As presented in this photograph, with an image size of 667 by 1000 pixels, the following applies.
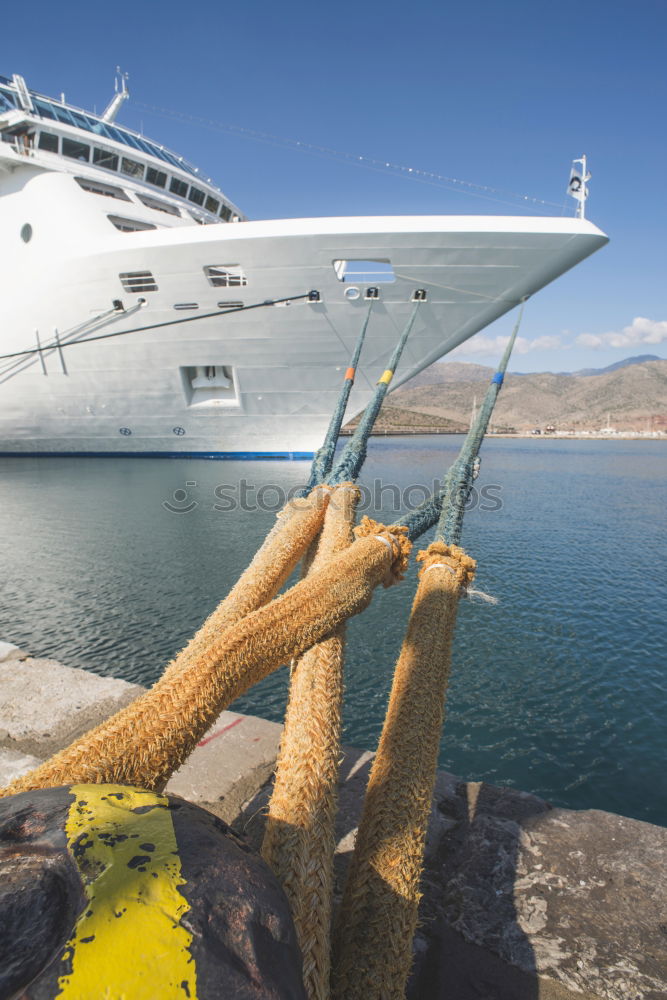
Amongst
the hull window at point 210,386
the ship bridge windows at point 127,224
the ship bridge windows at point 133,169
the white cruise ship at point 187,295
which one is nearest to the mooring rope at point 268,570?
the white cruise ship at point 187,295

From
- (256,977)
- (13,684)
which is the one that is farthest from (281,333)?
(256,977)

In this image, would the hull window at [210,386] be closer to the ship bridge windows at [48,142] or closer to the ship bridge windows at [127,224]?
the ship bridge windows at [127,224]

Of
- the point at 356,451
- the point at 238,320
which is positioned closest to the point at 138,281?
the point at 238,320

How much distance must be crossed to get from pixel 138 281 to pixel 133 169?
1006 cm

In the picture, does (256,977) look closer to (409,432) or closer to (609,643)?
(609,643)

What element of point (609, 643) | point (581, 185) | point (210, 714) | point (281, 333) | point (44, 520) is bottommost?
point (609, 643)

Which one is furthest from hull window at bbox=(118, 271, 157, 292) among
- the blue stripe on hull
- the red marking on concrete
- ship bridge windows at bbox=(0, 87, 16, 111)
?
the red marking on concrete

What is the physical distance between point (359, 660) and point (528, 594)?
4788 mm

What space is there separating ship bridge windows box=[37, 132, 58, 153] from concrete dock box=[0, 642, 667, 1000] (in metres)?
27.9

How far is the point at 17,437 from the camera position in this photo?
26.9m

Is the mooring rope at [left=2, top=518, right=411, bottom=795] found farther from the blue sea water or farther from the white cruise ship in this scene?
the white cruise ship

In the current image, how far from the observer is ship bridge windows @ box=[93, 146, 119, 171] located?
24.4 m

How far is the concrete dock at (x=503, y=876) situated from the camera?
2.14 meters

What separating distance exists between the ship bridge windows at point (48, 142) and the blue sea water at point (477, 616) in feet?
51.2
